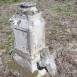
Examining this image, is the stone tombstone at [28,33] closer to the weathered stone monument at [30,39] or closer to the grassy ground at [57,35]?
the weathered stone monument at [30,39]

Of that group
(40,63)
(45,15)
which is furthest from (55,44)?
(45,15)

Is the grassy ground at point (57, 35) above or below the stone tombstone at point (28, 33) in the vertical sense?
below

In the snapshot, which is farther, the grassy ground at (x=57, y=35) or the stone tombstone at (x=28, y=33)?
the grassy ground at (x=57, y=35)

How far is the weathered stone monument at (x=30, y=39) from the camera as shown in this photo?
3049mm

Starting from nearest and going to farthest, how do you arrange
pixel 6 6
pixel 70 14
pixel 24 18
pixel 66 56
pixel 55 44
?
pixel 24 18 → pixel 66 56 → pixel 55 44 → pixel 70 14 → pixel 6 6

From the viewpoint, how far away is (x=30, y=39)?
122 inches

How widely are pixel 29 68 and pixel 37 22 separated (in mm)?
931

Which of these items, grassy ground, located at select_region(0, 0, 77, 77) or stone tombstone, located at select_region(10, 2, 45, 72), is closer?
stone tombstone, located at select_region(10, 2, 45, 72)

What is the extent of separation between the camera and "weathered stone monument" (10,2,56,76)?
3.05 metres

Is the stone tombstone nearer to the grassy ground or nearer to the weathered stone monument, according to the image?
the weathered stone monument

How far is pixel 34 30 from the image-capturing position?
10.1ft

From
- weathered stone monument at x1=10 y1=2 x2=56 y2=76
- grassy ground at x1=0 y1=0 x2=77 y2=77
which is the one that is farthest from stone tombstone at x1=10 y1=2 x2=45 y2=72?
grassy ground at x1=0 y1=0 x2=77 y2=77

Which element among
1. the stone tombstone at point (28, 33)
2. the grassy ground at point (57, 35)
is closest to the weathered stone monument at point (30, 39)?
the stone tombstone at point (28, 33)

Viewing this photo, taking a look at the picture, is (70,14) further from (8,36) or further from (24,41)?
(24,41)
